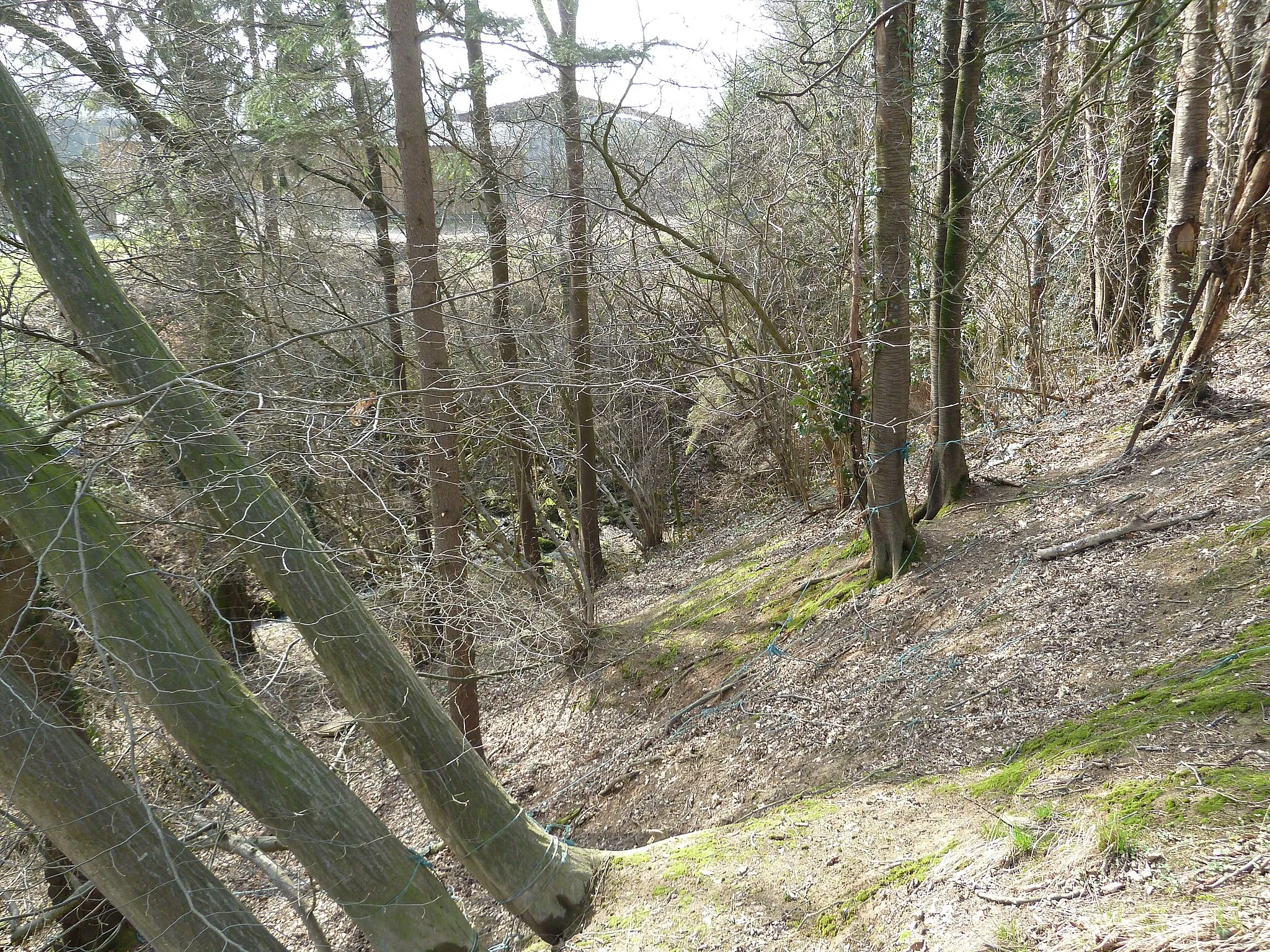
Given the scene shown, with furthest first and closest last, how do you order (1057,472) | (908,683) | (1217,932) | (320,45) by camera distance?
(320,45)
(1057,472)
(908,683)
(1217,932)

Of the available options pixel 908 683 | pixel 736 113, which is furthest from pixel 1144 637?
pixel 736 113

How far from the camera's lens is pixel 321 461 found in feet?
13.0

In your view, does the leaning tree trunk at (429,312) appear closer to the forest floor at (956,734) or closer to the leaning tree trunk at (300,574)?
the forest floor at (956,734)

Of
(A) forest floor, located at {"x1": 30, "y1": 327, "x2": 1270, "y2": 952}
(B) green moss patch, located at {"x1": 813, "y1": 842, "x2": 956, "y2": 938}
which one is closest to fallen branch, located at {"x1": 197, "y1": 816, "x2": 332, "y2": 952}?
(A) forest floor, located at {"x1": 30, "y1": 327, "x2": 1270, "y2": 952}

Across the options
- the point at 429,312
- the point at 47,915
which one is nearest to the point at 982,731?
the point at 429,312

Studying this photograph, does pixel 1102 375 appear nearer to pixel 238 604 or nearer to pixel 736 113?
pixel 736 113

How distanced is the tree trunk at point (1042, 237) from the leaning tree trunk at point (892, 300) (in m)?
2.94

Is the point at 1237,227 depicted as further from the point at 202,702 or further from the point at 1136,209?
the point at 202,702

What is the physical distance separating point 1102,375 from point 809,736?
17.8 feet

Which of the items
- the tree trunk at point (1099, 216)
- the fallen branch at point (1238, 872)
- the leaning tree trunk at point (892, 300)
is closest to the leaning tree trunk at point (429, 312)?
the leaning tree trunk at point (892, 300)

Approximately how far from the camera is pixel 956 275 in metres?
6.20

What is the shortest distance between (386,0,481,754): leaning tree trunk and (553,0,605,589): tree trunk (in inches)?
74.9

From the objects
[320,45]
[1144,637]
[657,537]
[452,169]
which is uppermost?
[320,45]

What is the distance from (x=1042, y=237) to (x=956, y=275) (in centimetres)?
337
